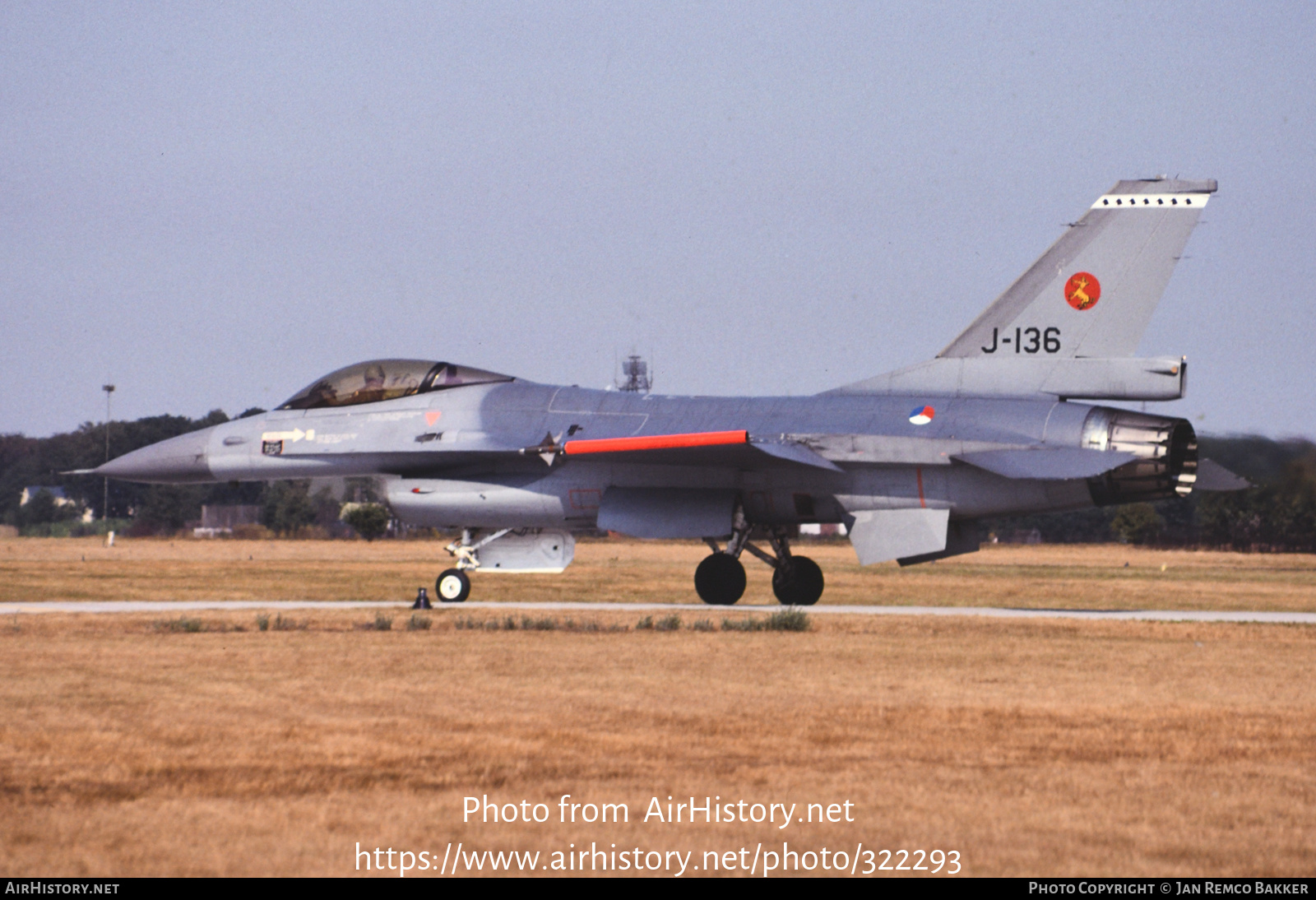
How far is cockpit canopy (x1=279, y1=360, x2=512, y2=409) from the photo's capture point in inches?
861

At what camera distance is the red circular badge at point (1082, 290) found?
19.0 metres

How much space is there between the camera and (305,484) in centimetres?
6569

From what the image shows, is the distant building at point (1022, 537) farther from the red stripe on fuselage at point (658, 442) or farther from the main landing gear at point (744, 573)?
the red stripe on fuselage at point (658, 442)

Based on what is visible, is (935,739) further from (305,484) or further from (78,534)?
(78,534)

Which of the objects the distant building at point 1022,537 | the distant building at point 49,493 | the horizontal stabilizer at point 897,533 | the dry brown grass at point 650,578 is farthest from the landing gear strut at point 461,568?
the distant building at point 49,493

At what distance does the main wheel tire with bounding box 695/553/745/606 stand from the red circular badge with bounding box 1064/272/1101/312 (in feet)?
19.2

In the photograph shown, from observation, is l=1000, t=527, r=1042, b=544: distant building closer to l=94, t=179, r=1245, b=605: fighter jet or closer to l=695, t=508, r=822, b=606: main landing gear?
l=695, t=508, r=822, b=606: main landing gear

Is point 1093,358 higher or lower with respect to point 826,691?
higher

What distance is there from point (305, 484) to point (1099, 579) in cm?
4225

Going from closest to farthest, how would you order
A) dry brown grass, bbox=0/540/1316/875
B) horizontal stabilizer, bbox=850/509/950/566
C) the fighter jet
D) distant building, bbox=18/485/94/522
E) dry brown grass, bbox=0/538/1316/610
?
1. dry brown grass, bbox=0/540/1316/875
2. the fighter jet
3. horizontal stabilizer, bbox=850/509/950/566
4. dry brown grass, bbox=0/538/1316/610
5. distant building, bbox=18/485/94/522

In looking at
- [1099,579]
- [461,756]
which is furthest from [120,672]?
[1099,579]

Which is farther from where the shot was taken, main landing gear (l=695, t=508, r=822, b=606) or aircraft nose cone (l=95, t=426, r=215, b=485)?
aircraft nose cone (l=95, t=426, r=215, b=485)

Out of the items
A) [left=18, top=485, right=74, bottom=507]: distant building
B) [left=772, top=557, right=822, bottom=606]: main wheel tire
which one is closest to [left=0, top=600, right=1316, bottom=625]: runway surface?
[left=772, top=557, right=822, bottom=606]: main wheel tire

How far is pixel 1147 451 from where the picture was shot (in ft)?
58.9
